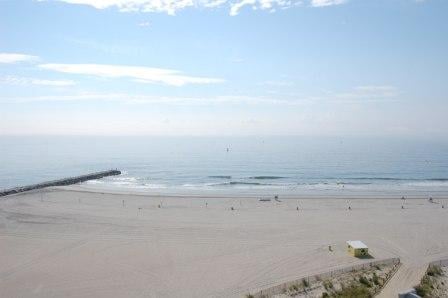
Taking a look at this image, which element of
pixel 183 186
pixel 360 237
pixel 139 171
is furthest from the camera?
pixel 139 171

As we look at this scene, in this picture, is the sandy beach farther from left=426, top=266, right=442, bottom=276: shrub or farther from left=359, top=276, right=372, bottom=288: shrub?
left=359, top=276, right=372, bottom=288: shrub

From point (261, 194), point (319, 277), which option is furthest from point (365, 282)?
point (261, 194)

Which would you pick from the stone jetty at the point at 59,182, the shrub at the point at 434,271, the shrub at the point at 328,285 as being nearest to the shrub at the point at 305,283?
Answer: the shrub at the point at 328,285

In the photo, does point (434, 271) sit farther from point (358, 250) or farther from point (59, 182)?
point (59, 182)

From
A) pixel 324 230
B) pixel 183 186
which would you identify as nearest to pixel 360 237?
pixel 324 230

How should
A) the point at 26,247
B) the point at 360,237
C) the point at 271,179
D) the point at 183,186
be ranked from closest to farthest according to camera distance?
the point at 26,247 < the point at 360,237 < the point at 183,186 < the point at 271,179

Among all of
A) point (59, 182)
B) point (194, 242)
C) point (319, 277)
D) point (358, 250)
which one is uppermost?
point (59, 182)

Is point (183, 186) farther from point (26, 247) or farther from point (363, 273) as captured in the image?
point (363, 273)

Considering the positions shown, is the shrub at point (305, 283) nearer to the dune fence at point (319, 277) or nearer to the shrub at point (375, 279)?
the dune fence at point (319, 277)

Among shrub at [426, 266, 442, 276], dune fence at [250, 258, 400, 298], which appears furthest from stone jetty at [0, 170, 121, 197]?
shrub at [426, 266, 442, 276]
